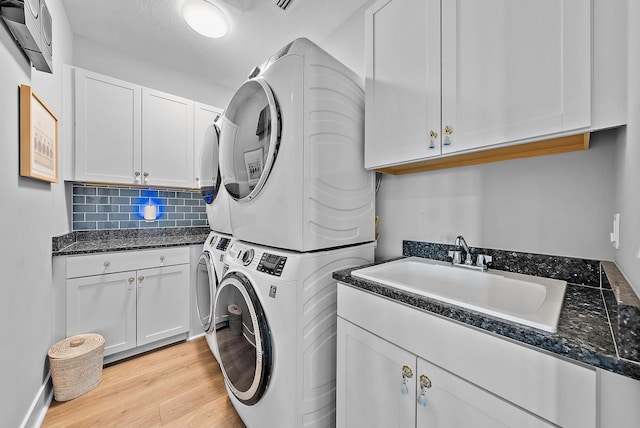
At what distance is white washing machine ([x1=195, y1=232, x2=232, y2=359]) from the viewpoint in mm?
1827

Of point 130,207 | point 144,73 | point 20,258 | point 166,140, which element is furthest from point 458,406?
point 144,73

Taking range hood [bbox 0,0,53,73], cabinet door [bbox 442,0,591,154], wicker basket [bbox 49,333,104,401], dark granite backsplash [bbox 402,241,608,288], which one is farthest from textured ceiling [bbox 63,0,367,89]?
wicker basket [bbox 49,333,104,401]

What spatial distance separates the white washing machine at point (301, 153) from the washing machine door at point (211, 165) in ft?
2.23

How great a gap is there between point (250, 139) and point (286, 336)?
41.1 inches

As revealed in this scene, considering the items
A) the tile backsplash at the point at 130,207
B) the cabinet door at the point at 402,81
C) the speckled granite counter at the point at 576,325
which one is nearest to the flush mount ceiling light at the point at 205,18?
the cabinet door at the point at 402,81

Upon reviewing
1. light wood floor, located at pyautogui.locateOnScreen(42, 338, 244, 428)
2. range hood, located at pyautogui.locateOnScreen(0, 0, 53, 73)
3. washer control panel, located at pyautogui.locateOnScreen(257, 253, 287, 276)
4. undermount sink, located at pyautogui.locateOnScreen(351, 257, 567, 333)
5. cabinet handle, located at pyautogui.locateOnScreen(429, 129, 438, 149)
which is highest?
range hood, located at pyautogui.locateOnScreen(0, 0, 53, 73)

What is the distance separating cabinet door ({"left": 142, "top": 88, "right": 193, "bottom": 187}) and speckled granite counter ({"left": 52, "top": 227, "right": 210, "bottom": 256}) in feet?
1.89

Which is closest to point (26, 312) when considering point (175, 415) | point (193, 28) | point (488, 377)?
point (175, 415)

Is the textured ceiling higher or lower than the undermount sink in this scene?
higher

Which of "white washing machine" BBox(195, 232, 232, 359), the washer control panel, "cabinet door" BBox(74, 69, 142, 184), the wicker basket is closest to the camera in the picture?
the washer control panel

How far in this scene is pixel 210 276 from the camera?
192 cm

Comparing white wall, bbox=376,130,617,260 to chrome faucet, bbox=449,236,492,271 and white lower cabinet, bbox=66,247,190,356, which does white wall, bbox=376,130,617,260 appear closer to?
chrome faucet, bbox=449,236,492,271

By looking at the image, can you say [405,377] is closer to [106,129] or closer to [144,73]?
[106,129]

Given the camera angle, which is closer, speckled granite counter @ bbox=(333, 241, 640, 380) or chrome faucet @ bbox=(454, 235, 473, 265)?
speckled granite counter @ bbox=(333, 241, 640, 380)
